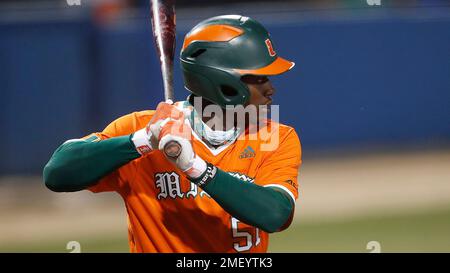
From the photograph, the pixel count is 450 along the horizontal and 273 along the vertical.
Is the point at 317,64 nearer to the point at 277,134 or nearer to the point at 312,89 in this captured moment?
the point at 312,89

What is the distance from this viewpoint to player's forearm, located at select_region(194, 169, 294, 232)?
3.08 metres

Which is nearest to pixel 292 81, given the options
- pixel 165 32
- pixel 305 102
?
pixel 305 102

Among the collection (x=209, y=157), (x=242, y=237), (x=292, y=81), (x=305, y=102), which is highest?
(x=209, y=157)

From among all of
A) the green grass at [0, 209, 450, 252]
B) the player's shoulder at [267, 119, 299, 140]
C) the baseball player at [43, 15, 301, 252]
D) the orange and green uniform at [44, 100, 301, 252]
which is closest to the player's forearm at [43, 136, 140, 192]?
the baseball player at [43, 15, 301, 252]

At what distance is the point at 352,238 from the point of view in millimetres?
7117

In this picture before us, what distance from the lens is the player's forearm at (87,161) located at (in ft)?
10.6

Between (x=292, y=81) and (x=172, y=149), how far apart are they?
5521mm

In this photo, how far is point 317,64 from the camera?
28.6ft

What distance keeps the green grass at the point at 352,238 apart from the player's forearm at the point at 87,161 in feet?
11.8

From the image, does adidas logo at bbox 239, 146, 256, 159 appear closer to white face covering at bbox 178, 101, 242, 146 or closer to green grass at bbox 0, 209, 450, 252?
white face covering at bbox 178, 101, 242, 146

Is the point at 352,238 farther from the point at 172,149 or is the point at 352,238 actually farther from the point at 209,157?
the point at 172,149

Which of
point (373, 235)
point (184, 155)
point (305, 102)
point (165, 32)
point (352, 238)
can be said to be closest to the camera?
point (184, 155)

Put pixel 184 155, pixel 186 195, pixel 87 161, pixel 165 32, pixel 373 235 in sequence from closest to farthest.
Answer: pixel 184 155
pixel 87 161
pixel 186 195
pixel 165 32
pixel 373 235

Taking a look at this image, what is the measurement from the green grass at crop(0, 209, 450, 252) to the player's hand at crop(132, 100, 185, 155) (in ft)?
12.2
